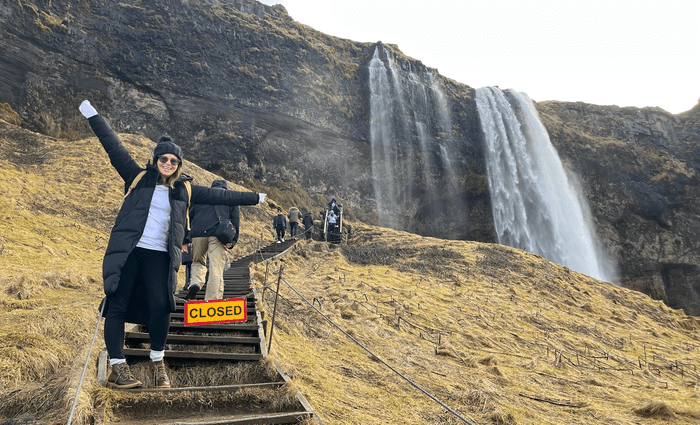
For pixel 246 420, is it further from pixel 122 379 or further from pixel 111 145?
pixel 111 145

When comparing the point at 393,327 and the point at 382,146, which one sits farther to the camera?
the point at 382,146

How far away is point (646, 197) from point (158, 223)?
45.5 metres

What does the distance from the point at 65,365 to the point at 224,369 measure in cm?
145

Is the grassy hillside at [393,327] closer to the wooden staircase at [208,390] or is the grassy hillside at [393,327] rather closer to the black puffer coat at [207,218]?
the wooden staircase at [208,390]

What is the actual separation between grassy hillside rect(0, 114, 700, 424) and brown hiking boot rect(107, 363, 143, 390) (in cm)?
15

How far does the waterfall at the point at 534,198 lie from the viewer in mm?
34594

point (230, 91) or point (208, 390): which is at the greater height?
point (230, 91)

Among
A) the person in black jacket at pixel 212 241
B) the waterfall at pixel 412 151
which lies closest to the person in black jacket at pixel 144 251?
the person in black jacket at pixel 212 241

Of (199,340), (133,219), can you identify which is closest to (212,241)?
(199,340)

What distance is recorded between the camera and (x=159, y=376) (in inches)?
121

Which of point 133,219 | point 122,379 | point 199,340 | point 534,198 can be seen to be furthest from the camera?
point 534,198

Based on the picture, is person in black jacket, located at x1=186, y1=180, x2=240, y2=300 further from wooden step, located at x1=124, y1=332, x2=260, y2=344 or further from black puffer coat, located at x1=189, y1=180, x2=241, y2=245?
wooden step, located at x1=124, y1=332, x2=260, y2=344

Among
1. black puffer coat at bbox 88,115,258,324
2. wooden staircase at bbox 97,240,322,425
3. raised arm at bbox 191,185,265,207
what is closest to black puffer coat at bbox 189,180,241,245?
wooden staircase at bbox 97,240,322,425

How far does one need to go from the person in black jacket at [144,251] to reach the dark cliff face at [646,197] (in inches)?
1660
